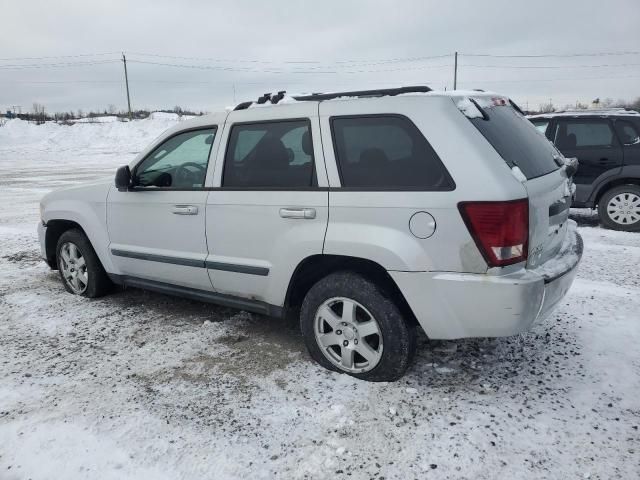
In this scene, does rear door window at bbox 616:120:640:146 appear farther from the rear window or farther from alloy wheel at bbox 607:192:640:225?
the rear window

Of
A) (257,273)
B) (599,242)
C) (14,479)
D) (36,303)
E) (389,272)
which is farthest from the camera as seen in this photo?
(599,242)

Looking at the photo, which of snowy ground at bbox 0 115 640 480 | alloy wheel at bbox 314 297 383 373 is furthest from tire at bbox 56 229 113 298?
alloy wheel at bbox 314 297 383 373

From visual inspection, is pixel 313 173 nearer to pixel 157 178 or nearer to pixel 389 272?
pixel 389 272

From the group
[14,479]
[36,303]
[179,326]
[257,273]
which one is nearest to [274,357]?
[257,273]

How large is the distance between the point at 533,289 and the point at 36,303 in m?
4.48

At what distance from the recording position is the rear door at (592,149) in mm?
7090

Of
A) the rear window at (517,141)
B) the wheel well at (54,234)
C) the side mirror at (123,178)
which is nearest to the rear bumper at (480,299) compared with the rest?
the rear window at (517,141)

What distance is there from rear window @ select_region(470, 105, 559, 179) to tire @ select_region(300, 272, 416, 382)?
1107 millimetres

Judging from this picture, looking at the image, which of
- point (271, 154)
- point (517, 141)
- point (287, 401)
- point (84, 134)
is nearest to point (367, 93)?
point (271, 154)

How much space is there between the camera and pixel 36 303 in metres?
4.68

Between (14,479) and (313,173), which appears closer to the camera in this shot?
(14,479)

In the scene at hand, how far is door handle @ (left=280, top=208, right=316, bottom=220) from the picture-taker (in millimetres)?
3041

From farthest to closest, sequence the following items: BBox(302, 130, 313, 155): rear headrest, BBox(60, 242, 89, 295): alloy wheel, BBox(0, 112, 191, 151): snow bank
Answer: BBox(0, 112, 191, 151): snow bank < BBox(60, 242, 89, 295): alloy wheel < BBox(302, 130, 313, 155): rear headrest

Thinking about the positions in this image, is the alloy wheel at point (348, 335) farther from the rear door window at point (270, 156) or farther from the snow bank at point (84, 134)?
the snow bank at point (84, 134)
